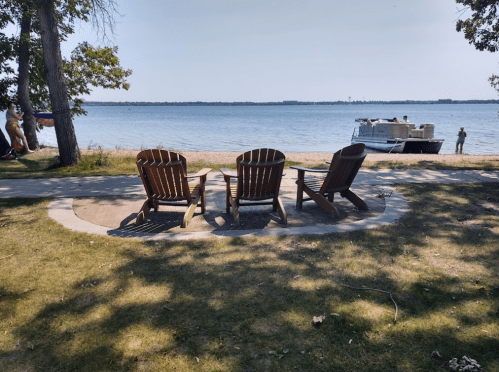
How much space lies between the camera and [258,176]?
5734 millimetres

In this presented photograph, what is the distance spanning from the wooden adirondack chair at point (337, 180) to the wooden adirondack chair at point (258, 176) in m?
0.68

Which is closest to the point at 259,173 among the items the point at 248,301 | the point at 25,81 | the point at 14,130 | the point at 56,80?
the point at 248,301

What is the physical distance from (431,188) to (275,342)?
669 centimetres

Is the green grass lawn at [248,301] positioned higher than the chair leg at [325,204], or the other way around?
the chair leg at [325,204]

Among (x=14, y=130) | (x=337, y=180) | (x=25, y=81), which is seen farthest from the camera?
(x=25, y=81)

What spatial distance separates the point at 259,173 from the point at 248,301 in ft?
8.74

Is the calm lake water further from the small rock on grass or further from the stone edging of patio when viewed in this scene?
the small rock on grass

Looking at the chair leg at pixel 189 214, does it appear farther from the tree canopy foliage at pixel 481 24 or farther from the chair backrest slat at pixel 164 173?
the tree canopy foliage at pixel 481 24

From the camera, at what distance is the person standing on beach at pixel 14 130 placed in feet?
44.8

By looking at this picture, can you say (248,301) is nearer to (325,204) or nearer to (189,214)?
(189,214)

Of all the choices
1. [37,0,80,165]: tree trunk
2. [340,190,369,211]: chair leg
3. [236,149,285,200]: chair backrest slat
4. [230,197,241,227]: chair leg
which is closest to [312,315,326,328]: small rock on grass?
[230,197,241,227]: chair leg

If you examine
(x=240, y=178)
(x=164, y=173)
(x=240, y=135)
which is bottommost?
(x=240, y=135)

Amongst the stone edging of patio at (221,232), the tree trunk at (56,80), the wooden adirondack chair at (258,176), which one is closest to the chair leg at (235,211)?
the wooden adirondack chair at (258,176)

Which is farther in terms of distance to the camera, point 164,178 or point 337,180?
point 337,180
